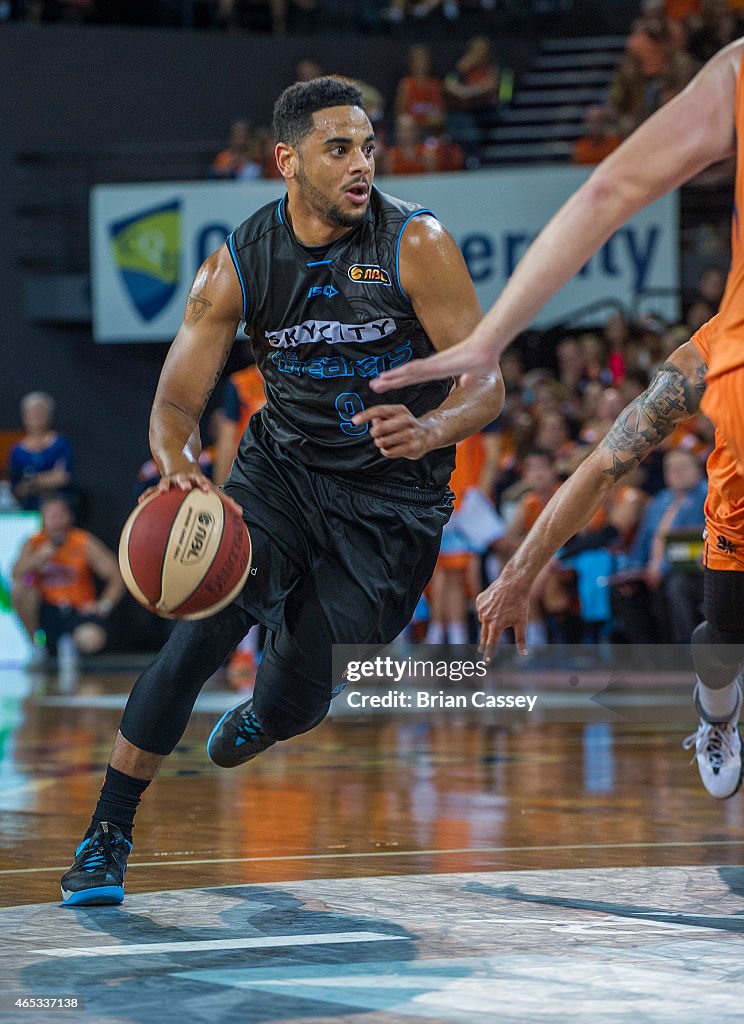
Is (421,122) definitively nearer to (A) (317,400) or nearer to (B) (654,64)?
(B) (654,64)

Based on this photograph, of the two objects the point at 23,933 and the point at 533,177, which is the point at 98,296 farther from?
the point at 23,933

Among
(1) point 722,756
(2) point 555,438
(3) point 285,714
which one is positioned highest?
(2) point 555,438

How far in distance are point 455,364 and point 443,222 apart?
40.5 ft

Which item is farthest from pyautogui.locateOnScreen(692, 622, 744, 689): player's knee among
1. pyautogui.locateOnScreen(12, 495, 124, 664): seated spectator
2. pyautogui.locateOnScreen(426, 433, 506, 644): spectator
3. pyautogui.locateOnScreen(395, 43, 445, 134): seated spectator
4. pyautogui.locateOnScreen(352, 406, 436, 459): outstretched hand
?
pyautogui.locateOnScreen(395, 43, 445, 134): seated spectator

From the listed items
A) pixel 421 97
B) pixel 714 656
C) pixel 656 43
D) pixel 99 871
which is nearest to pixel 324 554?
pixel 99 871

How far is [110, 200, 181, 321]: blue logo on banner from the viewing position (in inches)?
627

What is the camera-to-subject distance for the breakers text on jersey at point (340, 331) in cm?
475

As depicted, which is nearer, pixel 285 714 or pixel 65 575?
pixel 285 714

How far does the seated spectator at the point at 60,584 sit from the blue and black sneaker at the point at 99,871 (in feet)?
33.7

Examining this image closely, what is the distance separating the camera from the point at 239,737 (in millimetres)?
5141

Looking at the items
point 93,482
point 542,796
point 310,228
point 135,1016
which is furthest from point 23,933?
point 93,482

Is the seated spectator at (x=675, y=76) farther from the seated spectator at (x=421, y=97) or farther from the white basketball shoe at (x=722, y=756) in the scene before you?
the white basketball shoe at (x=722, y=756)

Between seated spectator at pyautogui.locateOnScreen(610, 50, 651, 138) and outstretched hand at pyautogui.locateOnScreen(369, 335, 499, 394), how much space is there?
13431 mm

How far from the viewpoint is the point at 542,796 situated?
6.62 metres
